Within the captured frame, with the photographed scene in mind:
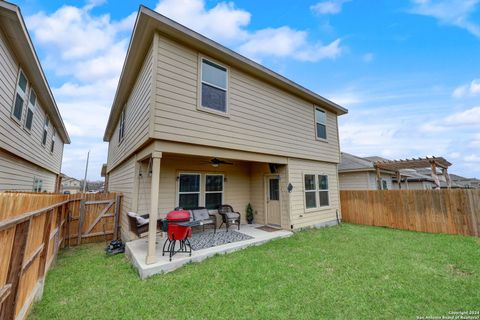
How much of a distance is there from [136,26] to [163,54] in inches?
33.5

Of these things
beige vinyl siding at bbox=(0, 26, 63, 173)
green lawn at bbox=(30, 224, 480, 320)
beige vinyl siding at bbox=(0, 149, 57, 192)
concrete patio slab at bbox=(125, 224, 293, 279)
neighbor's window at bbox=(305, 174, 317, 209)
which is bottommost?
green lawn at bbox=(30, 224, 480, 320)

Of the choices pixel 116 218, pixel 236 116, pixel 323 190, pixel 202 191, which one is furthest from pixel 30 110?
pixel 323 190

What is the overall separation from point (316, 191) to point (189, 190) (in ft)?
17.0

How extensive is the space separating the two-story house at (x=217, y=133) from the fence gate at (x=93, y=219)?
0.75m

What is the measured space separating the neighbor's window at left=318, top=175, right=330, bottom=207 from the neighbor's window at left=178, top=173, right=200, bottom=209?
16.9 feet

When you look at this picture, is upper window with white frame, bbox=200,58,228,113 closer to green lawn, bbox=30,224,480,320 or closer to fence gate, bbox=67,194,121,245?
green lawn, bbox=30,224,480,320

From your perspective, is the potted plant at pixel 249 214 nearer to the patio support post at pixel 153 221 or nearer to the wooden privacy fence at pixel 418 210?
the patio support post at pixel 153 221

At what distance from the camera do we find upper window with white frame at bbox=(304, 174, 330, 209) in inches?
324

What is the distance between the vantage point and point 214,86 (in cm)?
571

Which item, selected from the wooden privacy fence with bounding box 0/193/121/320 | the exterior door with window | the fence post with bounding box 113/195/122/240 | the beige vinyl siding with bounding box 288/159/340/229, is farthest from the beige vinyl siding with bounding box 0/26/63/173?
the beige vinyl siding with bounding box 288/159/340/229

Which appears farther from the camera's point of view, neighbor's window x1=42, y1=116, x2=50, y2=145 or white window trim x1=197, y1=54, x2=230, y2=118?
neighbor's window x1=42, y1=116, x2=50, y2=145

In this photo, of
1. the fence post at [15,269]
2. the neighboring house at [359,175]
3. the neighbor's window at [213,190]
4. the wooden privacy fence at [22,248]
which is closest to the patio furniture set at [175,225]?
the neighbor's window at [213,190]

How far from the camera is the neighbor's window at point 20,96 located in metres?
6.04

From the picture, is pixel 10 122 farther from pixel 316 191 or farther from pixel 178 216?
pixel 316 191
